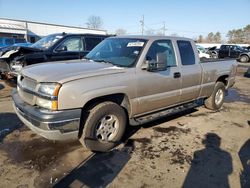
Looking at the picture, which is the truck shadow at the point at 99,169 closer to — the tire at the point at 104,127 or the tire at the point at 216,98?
the tire at the point at 104,127

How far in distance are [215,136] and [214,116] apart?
1.42 metres

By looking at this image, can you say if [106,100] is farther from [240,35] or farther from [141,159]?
[240,35]

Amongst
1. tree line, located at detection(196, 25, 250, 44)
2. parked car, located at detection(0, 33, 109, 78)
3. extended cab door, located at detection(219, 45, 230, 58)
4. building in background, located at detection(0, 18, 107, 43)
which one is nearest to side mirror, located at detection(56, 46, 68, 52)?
parked car, located at detection(0, 33, 109, 78)

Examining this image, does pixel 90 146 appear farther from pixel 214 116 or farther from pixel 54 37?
pixel 54 37

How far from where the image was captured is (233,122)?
5.72 meters

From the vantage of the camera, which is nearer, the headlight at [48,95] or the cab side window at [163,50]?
the headlight at [48,95]

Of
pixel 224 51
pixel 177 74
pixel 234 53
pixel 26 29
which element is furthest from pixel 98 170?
pixel 26 29

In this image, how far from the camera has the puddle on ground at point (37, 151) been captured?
357 cm

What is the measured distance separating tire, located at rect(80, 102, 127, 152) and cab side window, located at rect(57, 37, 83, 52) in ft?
14.9

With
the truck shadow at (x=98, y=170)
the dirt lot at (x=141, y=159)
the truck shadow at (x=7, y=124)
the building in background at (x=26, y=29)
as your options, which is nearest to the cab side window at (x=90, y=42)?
the truck shadow at (x=7, y=124)

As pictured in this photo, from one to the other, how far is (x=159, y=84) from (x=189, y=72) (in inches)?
40.6

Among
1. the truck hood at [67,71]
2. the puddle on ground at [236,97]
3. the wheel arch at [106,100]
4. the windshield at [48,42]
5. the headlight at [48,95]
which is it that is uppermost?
the windshield at [48,42]

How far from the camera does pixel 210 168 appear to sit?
357 centimetres

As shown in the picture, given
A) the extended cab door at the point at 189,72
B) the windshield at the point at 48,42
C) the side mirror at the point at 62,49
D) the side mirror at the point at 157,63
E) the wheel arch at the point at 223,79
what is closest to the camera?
the side mirror at the point at 157,63
